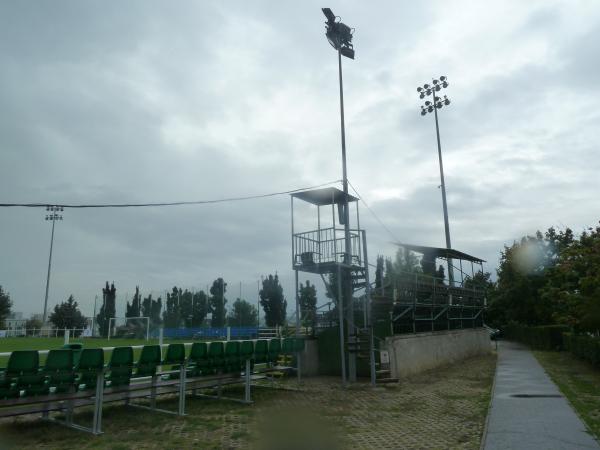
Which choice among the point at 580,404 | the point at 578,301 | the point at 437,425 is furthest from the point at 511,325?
the point at 437,425

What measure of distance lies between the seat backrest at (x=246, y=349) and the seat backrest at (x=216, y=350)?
59 cm

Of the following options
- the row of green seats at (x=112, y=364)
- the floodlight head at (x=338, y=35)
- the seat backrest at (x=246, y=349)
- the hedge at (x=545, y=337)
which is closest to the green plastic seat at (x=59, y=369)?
the row of green seats at (x=112, y=364)

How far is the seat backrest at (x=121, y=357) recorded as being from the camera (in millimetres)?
8367

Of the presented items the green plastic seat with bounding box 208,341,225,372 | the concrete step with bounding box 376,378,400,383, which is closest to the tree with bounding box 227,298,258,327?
the concrete step with bounding box 376,378,400,383

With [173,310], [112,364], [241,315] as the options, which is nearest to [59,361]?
[112,364]

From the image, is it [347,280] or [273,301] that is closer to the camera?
[347,280]

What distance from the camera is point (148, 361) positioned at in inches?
350

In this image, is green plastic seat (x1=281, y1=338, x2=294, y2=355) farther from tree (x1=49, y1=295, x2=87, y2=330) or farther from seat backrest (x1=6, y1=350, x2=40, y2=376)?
tree (x1=49, y1=295, x2=87, y2=330)

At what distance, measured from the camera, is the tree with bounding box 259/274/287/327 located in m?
45.0

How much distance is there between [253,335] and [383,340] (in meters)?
21.7

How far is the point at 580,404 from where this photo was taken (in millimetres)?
9883

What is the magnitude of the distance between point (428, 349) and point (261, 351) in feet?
28.5

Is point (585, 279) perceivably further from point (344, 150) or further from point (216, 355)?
point (216, 355)

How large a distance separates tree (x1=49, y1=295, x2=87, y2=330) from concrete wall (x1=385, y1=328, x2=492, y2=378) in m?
56.0
